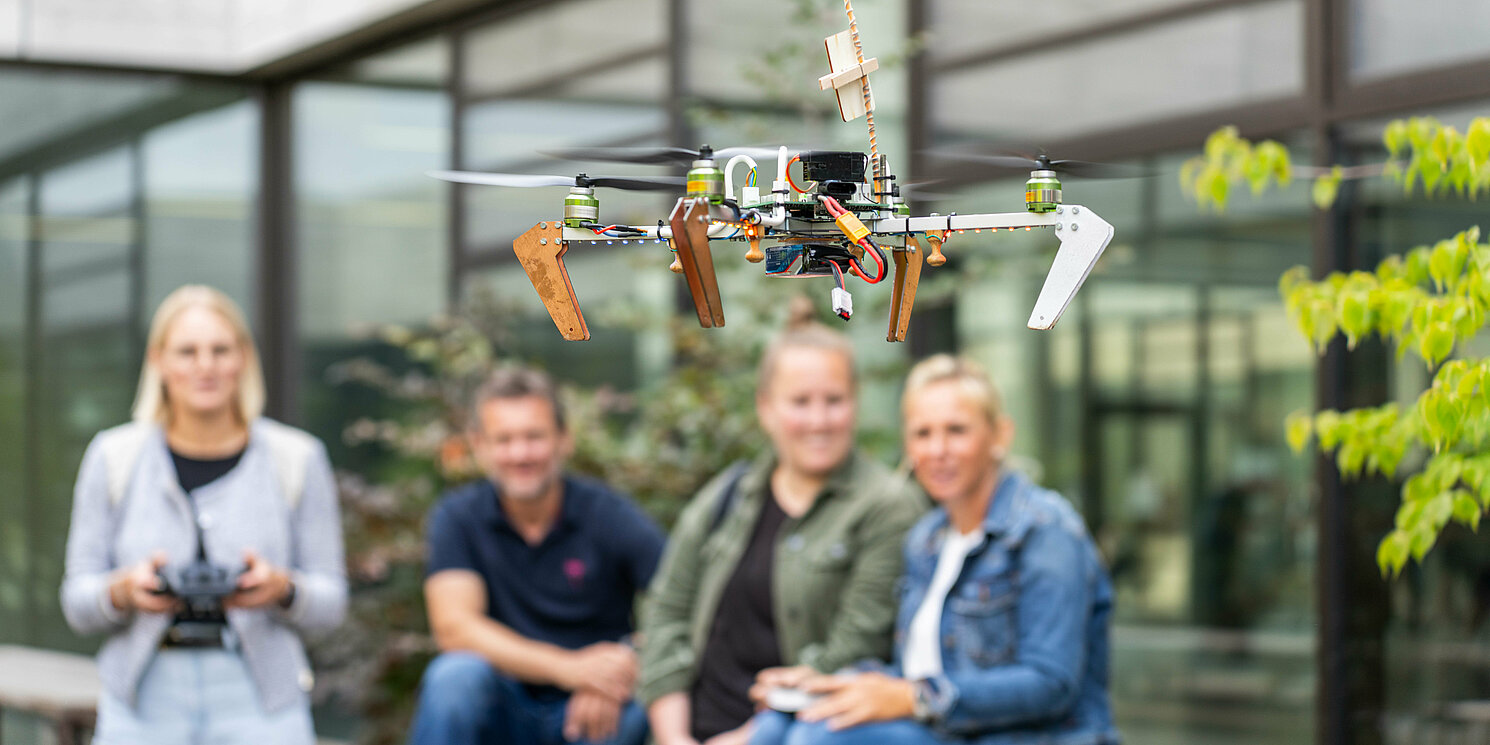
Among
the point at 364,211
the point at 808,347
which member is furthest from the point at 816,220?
the point at 364,211

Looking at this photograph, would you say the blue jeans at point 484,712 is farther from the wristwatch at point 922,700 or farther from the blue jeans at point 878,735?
the wristwatch at point 922,700

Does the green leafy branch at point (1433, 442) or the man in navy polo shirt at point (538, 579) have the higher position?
the green leafy branch at point (1433, 442)

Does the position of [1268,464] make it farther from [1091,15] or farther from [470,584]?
[470,584]

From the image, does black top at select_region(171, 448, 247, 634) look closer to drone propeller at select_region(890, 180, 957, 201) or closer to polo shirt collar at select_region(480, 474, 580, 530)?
polo shirt collar at select_region(480, 474, 580, 530)

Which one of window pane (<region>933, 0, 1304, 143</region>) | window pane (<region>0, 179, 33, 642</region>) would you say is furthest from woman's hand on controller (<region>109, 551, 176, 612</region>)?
window pane (<region>0, 179, 33, 642</region>)

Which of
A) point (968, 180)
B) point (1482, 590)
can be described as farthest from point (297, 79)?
point (1482, 590)

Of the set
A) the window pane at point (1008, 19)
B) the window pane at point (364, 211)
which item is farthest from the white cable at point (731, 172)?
the window pane at point (364, 211)
